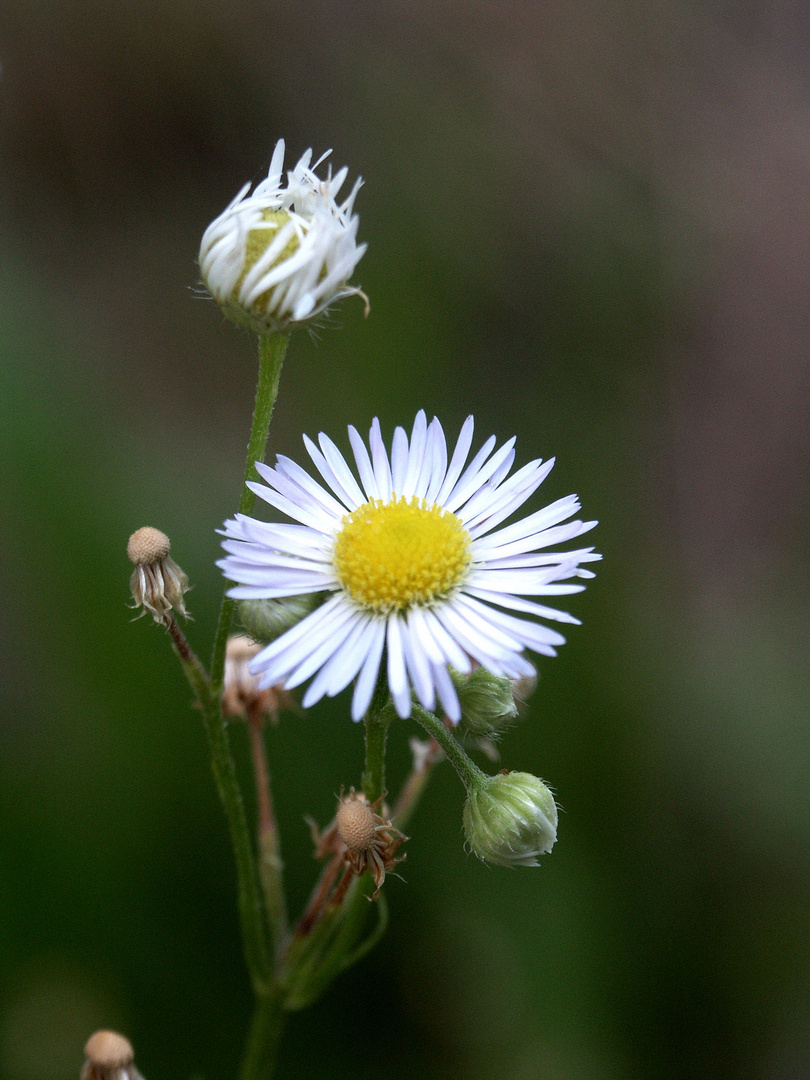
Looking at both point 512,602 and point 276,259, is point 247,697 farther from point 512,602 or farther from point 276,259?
point 276,259

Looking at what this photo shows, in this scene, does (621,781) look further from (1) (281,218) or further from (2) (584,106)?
(2) (584,106)

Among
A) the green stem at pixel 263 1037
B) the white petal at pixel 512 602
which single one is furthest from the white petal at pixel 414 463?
the green stem at pixel 263 1037

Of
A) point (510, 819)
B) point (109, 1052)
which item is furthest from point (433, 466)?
point (109, 1052)

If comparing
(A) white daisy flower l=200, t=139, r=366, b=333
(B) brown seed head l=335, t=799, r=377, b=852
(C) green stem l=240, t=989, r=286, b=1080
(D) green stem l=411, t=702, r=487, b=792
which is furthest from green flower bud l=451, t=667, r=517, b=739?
(C) green stem l=240, t=989, r=286, b=1080

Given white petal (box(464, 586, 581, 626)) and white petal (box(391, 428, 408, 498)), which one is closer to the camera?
white petal (box(464, 586, 581, 626))

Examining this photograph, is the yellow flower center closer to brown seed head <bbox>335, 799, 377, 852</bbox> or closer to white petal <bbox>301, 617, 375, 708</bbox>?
white petal <bbox>301, 617, 375, 708</bbox>
